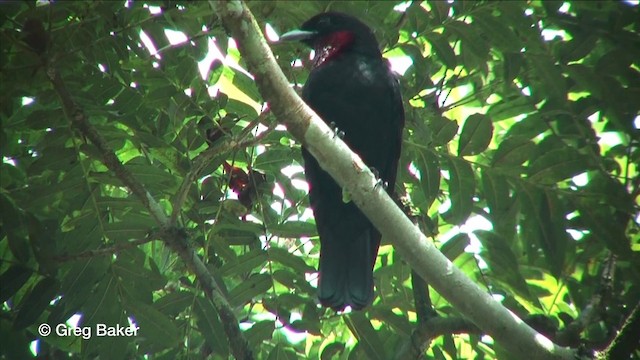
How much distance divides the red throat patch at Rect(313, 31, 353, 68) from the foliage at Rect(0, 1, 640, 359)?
45 cm

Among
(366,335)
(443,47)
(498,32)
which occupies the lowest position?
(366,335)

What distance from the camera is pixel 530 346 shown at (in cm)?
293

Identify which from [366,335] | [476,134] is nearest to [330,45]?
[476,134]

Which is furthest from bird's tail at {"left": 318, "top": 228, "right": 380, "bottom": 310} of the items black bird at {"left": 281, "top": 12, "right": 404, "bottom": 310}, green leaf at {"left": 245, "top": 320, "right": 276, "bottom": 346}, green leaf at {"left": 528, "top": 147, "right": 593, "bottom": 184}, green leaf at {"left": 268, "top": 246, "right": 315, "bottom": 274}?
green leaf at {"left": 528, "top": 147, "right": 593, "bottom": 184}

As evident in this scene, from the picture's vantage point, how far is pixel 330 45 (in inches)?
177

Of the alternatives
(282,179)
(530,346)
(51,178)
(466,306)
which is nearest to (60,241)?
(51,178)

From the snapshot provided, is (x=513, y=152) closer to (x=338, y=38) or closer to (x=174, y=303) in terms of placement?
(x=338, y=38)

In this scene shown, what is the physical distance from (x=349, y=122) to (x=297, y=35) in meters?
0.63

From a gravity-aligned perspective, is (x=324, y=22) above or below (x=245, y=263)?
above

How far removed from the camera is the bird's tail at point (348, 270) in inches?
146

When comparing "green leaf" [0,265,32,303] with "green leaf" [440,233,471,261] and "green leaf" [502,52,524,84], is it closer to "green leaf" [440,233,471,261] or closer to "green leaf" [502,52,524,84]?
"green leaf" [440,233,471,261]

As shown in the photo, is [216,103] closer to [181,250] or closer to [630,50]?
[181,250]

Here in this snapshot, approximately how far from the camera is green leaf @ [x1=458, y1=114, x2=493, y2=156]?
358 cm

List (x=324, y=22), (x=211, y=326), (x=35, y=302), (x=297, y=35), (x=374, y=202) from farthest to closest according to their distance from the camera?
(x=324, y=22)
(x=297, y=35)
(x=211, y=326)
(x=35, y=302)
(x=374, y=202)
